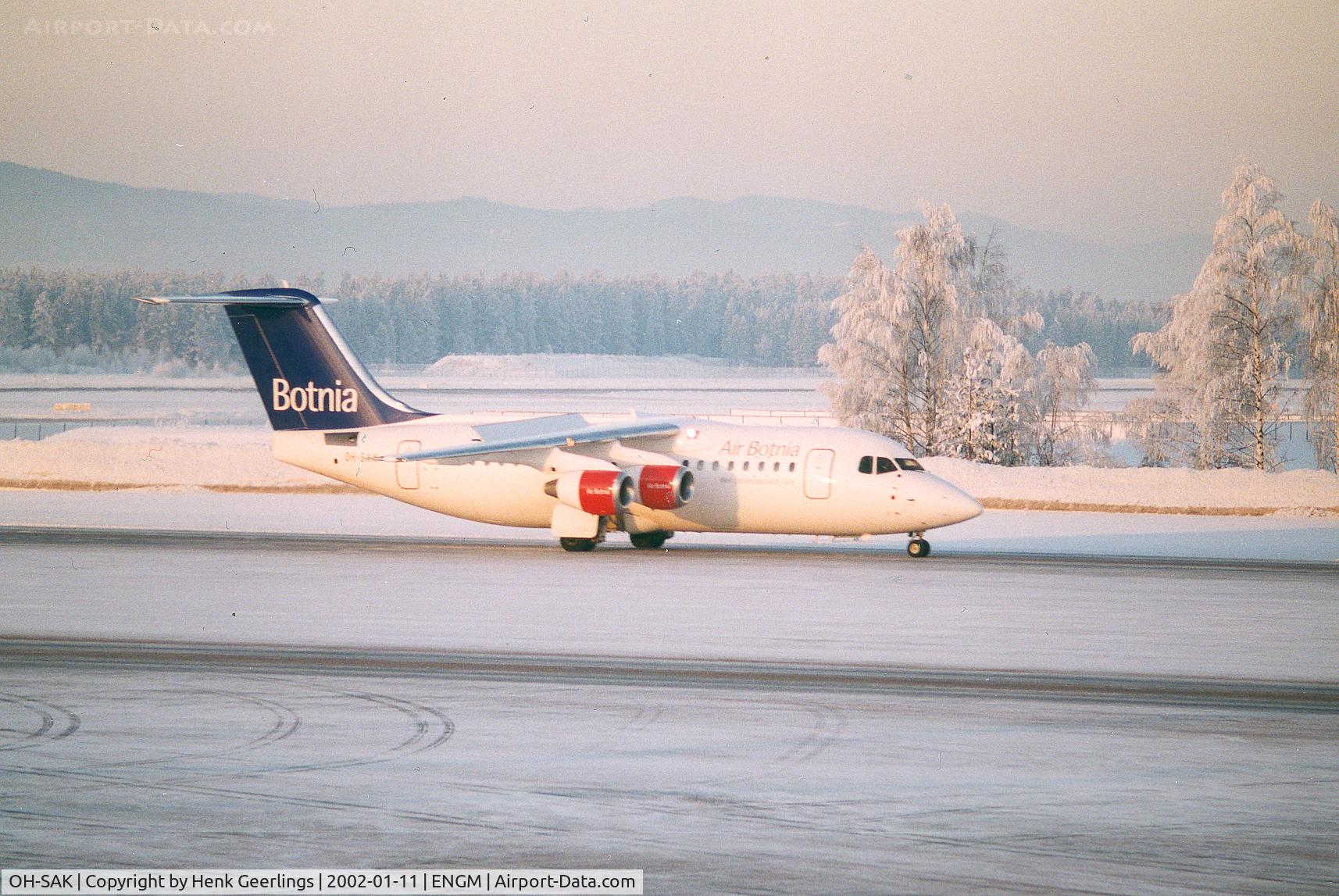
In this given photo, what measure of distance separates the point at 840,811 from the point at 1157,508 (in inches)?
1317

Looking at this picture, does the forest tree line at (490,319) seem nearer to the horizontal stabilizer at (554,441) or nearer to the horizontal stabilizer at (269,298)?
the horizontal stabilizer at (554,441)

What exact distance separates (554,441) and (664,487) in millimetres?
2688

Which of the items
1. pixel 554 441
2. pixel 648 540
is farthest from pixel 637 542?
pixel 554 441

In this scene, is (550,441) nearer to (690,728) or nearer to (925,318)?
(690,728)

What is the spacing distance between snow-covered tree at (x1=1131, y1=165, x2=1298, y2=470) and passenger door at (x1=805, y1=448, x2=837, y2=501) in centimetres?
3340

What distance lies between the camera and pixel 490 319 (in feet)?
475

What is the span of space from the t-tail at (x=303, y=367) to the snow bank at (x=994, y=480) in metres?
13.4

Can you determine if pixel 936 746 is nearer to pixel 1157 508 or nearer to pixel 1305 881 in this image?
pixel 1305 881

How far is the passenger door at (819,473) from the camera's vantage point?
2902 cm

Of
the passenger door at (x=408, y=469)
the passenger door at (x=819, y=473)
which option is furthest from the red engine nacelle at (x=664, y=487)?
the passenger door at (x=408, y=469)

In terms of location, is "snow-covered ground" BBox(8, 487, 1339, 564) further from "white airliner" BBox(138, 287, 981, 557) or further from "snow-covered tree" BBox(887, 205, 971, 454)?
"snow-covered tree" BBox(887, 205, 971, 454)

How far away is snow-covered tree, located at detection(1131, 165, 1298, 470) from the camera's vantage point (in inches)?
2195

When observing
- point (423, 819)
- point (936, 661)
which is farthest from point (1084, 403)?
point (423, 819)

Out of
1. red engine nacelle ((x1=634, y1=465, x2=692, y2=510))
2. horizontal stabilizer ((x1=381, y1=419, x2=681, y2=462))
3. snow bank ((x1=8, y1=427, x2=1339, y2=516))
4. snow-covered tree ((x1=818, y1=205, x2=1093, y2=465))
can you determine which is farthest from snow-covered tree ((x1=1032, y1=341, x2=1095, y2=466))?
red engine nacelle ((x1=634, y1=465, x2=692, y2=510))
